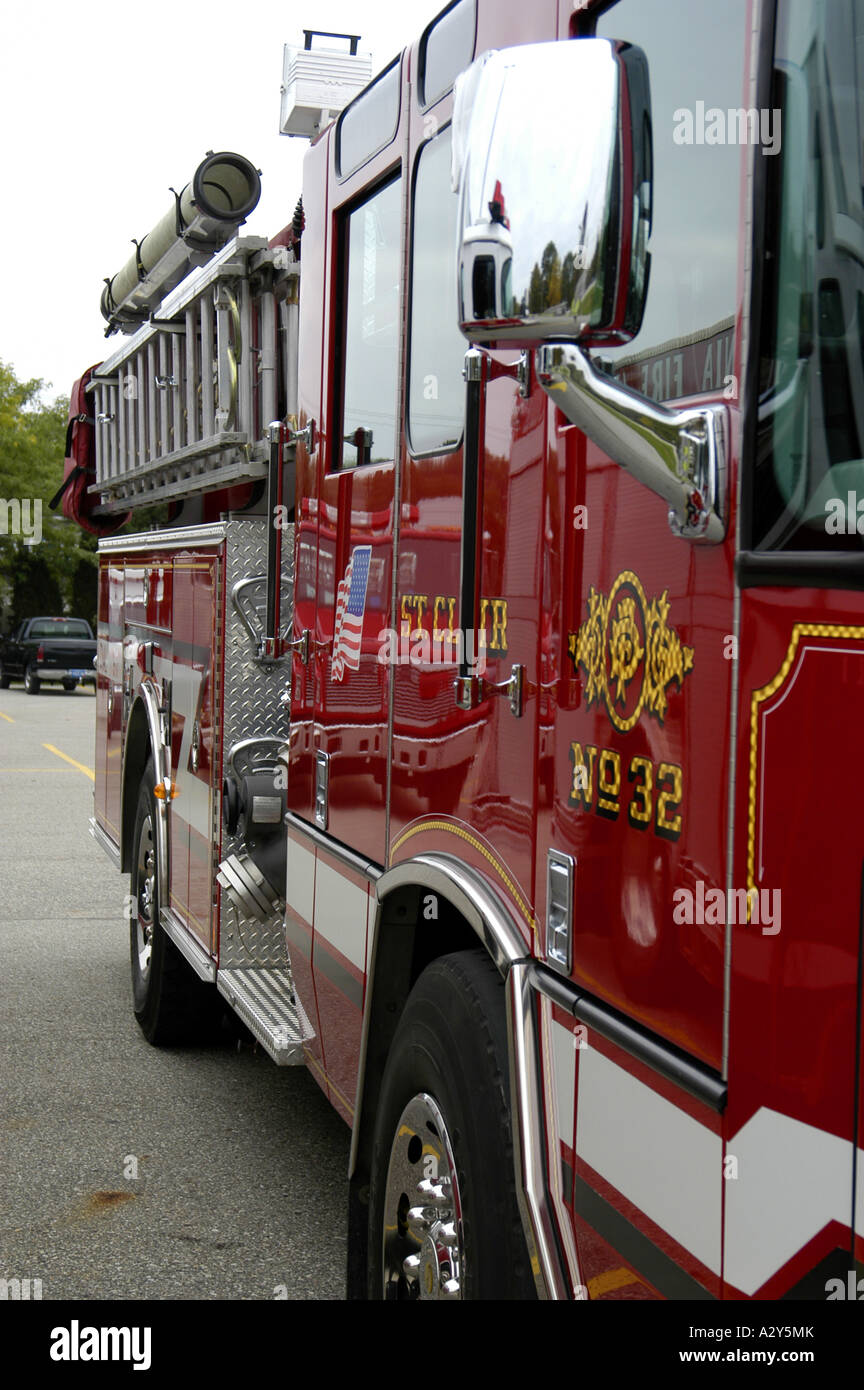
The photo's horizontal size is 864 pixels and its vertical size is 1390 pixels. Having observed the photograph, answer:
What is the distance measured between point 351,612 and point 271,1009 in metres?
1.45

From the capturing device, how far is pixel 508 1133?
7.82 ft

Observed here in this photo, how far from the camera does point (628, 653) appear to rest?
2.04 m

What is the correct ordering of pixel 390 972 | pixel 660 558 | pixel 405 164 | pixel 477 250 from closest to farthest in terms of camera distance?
pixel 477 250, pixel 660 558, pixel 390 972, pixel 405 164

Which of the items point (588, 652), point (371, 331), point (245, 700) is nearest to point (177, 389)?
point (245, 700)

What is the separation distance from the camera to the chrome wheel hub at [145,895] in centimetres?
609

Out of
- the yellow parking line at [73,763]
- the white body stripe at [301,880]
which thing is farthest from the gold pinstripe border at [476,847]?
the yellow parking line at [73,763]

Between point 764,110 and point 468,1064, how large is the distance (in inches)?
60.2

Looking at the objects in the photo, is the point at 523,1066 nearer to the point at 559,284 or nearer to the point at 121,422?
the point at 559,284

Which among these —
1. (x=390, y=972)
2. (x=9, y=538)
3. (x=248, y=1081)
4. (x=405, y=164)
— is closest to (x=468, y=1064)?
(x=390, y=972)

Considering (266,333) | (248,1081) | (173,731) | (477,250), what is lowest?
(248,1081)

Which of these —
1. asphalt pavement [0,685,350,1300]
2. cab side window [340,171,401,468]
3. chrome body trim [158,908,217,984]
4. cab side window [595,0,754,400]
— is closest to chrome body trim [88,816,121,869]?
asphalt pavement [0,685,350,1300]

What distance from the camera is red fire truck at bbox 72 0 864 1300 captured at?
1.62 metres

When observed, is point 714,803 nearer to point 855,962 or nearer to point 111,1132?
point 855,962

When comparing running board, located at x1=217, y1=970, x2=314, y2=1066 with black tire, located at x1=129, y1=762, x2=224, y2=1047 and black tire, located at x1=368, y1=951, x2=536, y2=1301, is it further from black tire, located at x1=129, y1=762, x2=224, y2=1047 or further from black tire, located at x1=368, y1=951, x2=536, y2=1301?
black tire, located at x1=368, y1=951, x2=536, y2=1301
